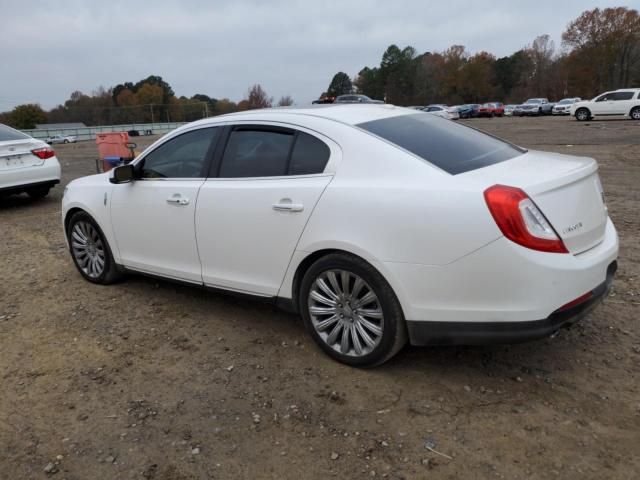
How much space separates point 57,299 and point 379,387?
3.25 m

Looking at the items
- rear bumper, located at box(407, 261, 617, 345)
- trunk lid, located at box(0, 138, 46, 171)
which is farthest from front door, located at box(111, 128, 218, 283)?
trunk lid, located at box(0, 138, 46, 171)

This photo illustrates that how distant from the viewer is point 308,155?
11.5 ft

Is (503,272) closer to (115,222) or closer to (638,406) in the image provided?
(638,406)

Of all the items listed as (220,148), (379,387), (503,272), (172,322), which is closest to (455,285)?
(503,272)

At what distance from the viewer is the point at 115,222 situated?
4.70 metres

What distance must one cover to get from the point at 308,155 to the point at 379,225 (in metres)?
0.79

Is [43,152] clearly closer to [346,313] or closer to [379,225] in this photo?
[346,313]

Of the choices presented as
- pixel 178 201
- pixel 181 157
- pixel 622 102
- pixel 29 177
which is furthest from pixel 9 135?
pixel 622 102

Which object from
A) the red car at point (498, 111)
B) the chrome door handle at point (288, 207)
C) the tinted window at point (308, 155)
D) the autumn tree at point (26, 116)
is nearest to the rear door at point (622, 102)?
the red car at point (498, 111)

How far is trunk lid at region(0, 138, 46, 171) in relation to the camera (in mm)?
8797

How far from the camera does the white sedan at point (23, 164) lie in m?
8.84

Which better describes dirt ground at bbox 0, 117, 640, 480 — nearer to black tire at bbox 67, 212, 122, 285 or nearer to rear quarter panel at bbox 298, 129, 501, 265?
black tire at bbox 67, 212, 122, 285

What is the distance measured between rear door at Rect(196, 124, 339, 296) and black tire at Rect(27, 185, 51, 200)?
718 cm

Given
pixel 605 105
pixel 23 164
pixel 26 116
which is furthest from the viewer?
pixel 26 116
